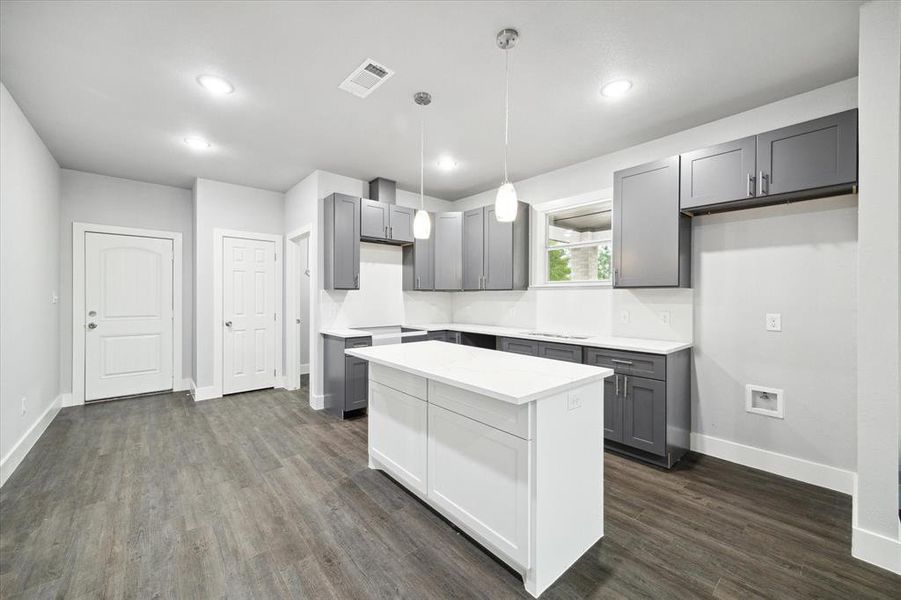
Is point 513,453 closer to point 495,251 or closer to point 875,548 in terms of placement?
point 875,548

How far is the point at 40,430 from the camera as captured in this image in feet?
11.4

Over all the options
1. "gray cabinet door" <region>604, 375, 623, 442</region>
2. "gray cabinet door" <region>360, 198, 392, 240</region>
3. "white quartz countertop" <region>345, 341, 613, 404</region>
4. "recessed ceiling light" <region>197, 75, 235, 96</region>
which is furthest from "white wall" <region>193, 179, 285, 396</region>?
"gray cabinet door" <region>604, 375, 623, 442</region>

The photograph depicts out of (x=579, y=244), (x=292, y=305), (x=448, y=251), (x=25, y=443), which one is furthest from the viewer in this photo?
(x=292, y=305)

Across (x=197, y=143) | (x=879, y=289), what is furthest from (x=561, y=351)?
(x=197, y=143)

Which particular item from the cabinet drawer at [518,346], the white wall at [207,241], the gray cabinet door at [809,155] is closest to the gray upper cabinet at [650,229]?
the gray cabinet door at [809,155]

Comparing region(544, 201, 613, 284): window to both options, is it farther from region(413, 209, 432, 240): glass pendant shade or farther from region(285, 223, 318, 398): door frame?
region(285, 223, 318, 398): door frame

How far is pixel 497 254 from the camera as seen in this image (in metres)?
4.51

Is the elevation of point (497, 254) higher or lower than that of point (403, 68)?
lower

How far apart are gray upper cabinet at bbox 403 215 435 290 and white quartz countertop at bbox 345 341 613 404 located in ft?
7.50

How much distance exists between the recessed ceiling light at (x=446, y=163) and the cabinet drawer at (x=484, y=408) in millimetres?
2695

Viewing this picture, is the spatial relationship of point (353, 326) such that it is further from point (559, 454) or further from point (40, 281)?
point (559, 454)

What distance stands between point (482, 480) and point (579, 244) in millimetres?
2931

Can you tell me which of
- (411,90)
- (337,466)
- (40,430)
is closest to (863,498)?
(337,466)

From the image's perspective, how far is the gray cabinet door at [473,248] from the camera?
468 centimetres
